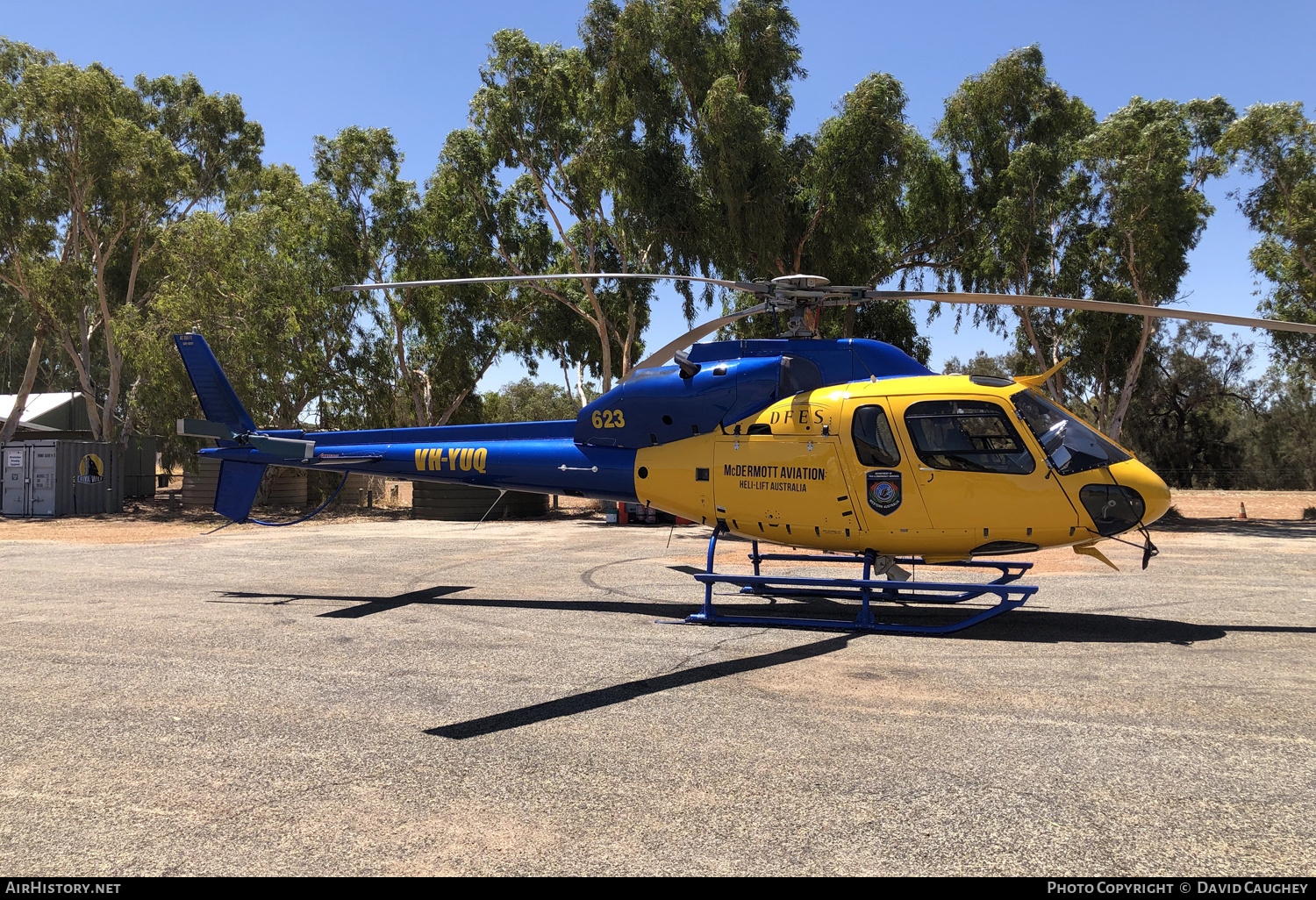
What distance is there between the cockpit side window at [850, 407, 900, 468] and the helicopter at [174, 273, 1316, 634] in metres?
0.01

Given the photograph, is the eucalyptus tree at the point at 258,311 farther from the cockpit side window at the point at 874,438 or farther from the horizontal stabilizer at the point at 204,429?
the cockpit side window at the point at 874,438

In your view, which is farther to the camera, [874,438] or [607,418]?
[607,418]

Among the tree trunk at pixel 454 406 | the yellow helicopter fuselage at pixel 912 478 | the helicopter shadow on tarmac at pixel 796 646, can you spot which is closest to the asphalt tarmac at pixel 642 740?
the helicopter shadow on tarmac at pixel 796 646

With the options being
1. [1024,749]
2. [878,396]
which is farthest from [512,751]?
[878,396]

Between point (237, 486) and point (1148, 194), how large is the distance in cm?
2389

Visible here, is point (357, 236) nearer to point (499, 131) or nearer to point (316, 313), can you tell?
point (316, 313)

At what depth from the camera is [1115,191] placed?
78.6 ft

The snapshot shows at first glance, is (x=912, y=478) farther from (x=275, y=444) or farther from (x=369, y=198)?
(x=369, y=198)

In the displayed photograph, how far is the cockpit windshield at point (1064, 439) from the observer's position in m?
7.80

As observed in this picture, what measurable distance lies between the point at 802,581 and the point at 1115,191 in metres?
21.5

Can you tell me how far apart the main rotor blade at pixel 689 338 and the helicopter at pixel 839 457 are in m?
0.03

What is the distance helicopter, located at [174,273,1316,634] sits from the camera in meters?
7.83

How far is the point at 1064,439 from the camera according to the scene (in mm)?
7906

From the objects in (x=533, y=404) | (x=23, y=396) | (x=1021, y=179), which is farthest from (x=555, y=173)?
(x=533, y=404)
